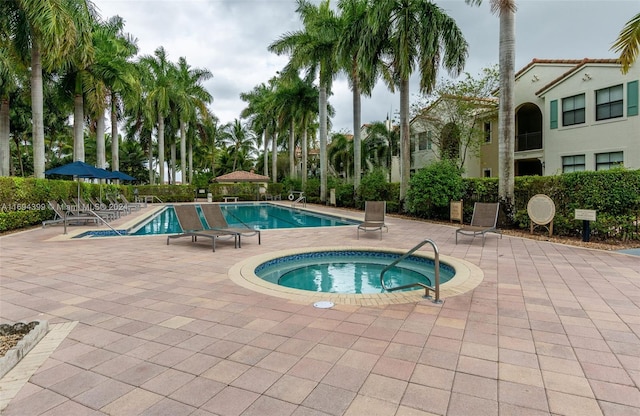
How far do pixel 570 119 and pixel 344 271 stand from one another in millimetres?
17226

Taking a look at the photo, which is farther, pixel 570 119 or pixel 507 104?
pixel 570 119

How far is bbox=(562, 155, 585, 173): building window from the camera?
17.5 metres

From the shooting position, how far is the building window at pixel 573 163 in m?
17.5

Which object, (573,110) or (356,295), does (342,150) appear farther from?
(356,295)

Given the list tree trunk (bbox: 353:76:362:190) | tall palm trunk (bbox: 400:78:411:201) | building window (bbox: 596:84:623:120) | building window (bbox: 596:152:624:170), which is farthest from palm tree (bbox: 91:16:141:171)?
building window (bbox: 596:152:624:170)

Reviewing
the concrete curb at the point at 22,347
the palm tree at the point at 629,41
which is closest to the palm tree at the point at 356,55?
the palm tree at the point at 629,41

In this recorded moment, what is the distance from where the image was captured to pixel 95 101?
19016 mm

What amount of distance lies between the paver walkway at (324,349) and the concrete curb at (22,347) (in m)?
0.20

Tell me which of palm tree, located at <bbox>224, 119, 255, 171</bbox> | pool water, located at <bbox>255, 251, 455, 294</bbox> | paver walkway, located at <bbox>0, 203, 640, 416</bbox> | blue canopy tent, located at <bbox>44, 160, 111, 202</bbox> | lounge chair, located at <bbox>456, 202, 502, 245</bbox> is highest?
palm tree, located at <bbox>224, 119, 255, 171</bbox>

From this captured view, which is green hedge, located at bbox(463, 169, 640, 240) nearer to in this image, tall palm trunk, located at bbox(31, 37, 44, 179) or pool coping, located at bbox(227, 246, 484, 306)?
pool coping, located at bbox(227, 246, 484, 306)

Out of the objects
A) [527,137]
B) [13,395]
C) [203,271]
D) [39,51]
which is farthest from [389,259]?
[527,137]

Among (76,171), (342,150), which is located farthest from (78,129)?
(342,150)

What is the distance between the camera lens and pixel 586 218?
27.4 feet

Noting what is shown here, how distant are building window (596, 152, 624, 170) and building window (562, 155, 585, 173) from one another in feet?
2.52
